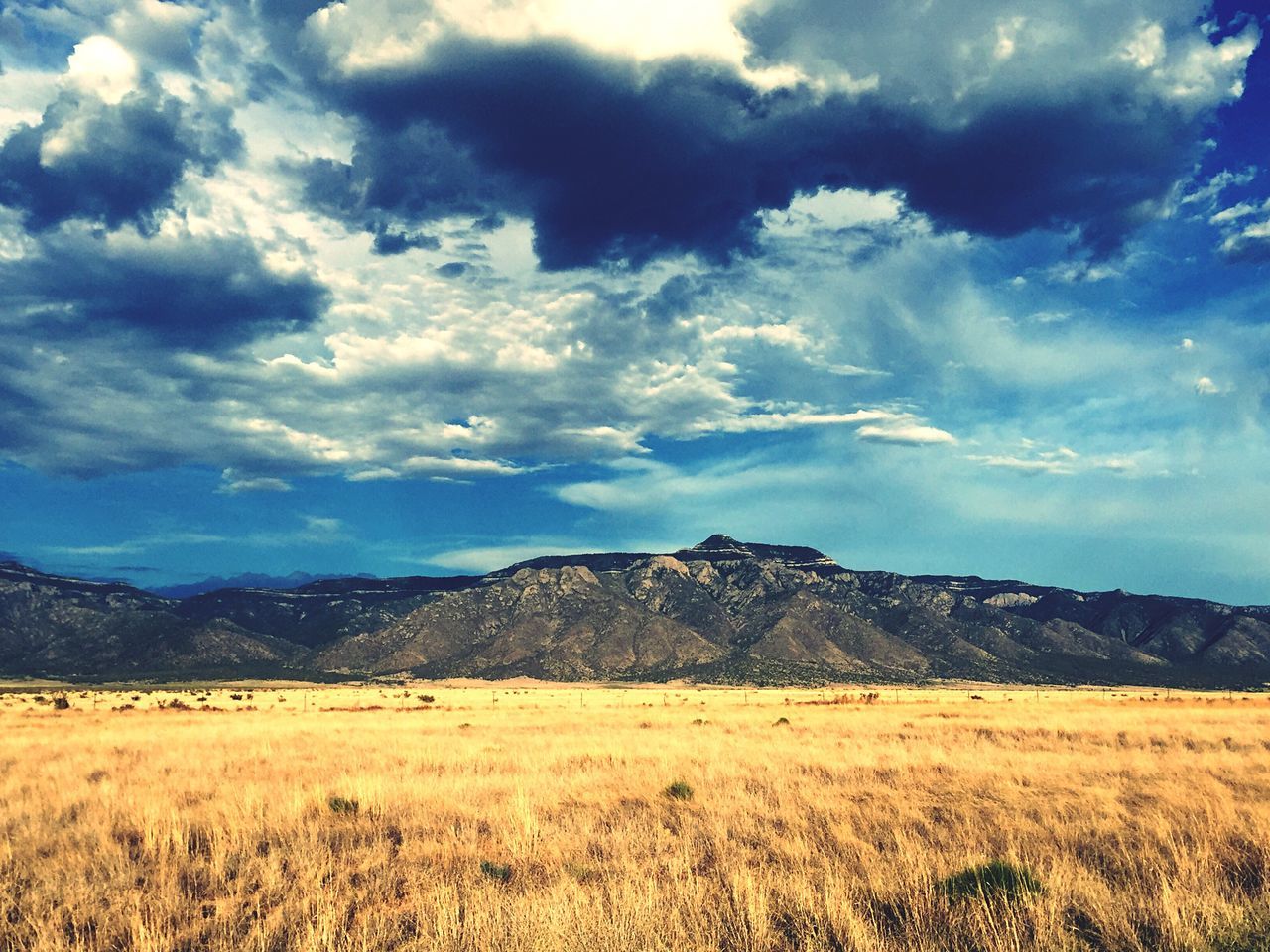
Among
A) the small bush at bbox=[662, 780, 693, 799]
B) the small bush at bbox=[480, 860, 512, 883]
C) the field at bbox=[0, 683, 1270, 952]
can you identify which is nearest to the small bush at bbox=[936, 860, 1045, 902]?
the field at bbox=[0, 683, 1270, 952]

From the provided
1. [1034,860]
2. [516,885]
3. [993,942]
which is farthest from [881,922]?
[516,885]

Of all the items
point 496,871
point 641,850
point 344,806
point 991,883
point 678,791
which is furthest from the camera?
point 678,791

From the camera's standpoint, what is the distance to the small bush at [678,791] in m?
12.9

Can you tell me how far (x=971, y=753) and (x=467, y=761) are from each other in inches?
486

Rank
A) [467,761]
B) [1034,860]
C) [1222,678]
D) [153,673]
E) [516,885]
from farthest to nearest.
Answer: [1222,678] < [153,673] < [467,761] < [1034,860] < [516,885]

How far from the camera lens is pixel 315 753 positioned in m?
20.1

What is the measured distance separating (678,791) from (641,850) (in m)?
4.06

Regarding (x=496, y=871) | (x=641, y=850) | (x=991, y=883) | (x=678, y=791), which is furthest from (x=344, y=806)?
(x=991, y=883)

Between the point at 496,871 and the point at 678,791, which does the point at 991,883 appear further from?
the point at 678,791

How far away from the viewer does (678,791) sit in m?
13.0

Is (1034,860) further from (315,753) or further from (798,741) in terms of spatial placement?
(315,753)

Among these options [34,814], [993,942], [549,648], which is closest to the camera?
[993,942]

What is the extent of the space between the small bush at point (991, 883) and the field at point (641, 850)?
4 cm

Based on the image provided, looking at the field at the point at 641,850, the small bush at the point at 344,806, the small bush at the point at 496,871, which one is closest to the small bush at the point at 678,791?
the field at the point at 641,850
